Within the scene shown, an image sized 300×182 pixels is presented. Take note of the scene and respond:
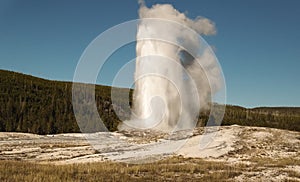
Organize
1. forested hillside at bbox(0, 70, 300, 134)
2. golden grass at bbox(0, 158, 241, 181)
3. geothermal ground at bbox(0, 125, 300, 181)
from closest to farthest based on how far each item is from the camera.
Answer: golden grass at bbox(0, 158, 241, 181) → geothermal ground at bbox(0, 125, 300, 181) → forested hillside at bbox(0, 70, 300, 134)

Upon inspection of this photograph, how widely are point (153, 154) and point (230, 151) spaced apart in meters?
5.54

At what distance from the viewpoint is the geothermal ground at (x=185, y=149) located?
23781mm

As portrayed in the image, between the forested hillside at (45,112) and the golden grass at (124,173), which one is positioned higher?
the forested hillside at (45,112)

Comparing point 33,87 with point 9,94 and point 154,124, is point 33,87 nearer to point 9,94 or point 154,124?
point 9,94

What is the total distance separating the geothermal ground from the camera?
78.0 feet

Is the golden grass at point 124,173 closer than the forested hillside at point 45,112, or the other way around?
the golden grass at point 124,173

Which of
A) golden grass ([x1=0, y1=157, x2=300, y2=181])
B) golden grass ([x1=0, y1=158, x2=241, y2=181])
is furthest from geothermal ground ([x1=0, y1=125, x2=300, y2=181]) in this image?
golden grass ([x1=0, y1=158, x2=241, y2=181])

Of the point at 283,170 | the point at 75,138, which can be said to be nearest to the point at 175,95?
the point at 75,138

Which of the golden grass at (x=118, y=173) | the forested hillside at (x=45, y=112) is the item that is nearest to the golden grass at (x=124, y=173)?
the golden grass at (x=118, y=173)

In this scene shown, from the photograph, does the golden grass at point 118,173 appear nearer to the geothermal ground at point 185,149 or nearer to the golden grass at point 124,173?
the golden grass at point 124,173

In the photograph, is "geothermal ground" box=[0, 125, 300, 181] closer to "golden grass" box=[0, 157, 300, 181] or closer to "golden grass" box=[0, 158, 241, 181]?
"golden grass" box=[0, 157, 300, 181]

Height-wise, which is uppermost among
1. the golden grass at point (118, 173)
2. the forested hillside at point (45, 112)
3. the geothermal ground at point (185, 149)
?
the forested hillside at point (45, 112)

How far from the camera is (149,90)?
49.3 m

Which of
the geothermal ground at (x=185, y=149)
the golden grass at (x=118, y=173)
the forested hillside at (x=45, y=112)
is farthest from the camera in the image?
the forested hillside at (x=45, y=112)
